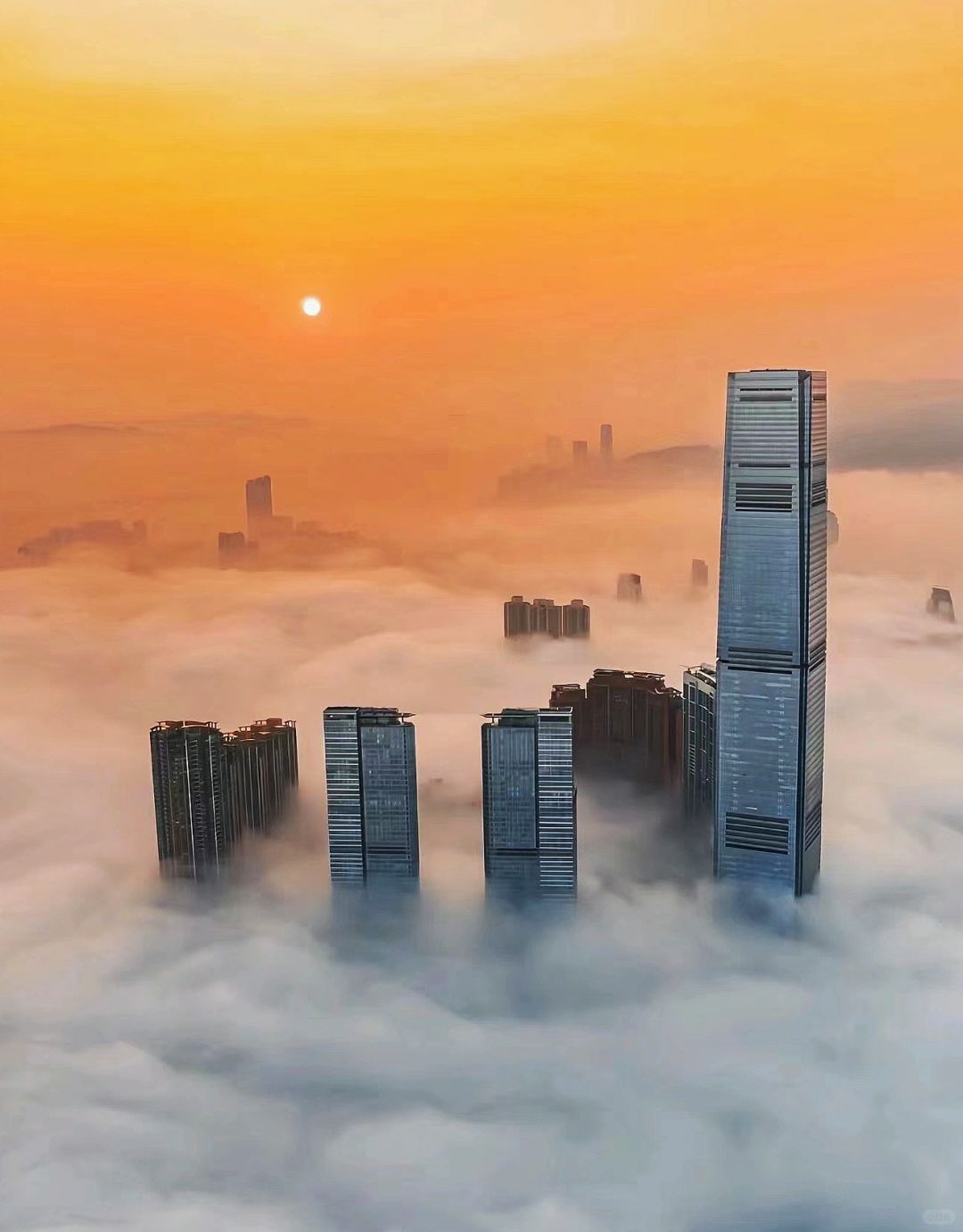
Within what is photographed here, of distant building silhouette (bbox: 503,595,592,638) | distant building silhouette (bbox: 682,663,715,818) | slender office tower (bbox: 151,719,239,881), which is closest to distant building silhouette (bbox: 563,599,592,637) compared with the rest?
distant building silhouette (bbox: 503,595,592,638)

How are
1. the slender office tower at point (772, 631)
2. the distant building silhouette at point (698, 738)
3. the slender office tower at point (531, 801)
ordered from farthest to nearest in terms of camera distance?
the distant building silhouette at point (698, 738) → the slender office tower at point (531, 801) → the slender office tower at point (772, 631)

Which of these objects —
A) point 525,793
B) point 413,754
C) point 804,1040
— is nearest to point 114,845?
point 413,754

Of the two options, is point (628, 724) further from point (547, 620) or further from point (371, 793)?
point (371, 793)

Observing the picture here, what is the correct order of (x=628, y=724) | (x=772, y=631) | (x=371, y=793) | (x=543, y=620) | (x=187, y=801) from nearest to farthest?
(x=772, y=631) < (x=371, y=793) < (x=187, y=801) < (x=628, y=724) < (x=543, y=620)

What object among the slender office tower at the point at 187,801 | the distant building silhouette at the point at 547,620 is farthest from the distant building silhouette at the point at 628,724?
the slender office tower at the point at 187,801

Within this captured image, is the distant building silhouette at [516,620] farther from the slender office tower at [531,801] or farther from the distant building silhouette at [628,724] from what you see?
the slender office tower at [531,801]

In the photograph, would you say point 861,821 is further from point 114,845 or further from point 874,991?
point 114,845

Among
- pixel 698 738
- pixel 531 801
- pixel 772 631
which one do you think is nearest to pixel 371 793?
pixel 531 801

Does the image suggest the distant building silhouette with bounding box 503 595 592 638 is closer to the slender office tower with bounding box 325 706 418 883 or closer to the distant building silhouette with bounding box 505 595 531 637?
the distant building silhouette with bounding box 505 595 531 637
